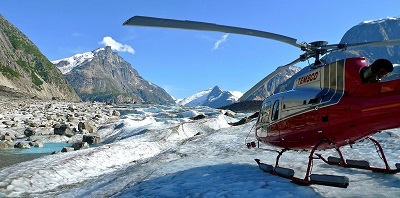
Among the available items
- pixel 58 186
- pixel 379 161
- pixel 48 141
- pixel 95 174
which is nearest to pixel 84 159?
pixel 95 174

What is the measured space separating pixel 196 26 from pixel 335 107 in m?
4.11

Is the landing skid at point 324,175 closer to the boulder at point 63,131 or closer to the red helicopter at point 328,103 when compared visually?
the red helicopter at point 328,103

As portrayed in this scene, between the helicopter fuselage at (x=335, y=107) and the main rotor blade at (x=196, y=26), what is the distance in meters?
1.53

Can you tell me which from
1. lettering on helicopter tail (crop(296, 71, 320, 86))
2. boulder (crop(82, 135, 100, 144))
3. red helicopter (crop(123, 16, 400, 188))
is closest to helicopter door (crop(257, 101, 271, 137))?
red helicopter (crop(123, 16, 400, 188))

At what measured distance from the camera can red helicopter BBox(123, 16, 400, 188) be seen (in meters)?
7.16

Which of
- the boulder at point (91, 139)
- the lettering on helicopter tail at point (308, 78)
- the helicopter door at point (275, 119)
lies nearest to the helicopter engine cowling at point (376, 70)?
the lettering on helicopter tail at point (308, 78)

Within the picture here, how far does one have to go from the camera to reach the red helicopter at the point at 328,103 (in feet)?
23.5

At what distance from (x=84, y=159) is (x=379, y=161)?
14.5 m

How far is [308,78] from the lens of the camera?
9297mm

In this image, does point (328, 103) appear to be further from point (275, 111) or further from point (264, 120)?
point (264, 120)

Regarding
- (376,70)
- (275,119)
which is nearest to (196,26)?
(376,70)

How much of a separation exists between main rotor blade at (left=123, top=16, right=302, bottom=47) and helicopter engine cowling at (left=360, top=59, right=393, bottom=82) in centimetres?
205

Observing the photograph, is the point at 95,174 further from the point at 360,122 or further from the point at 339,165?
the point at 360,122

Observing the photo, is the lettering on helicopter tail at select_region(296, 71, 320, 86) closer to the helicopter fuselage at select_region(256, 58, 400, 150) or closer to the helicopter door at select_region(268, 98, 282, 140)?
the helicopter fuselage at select_region(256, 58, 400, 150)
